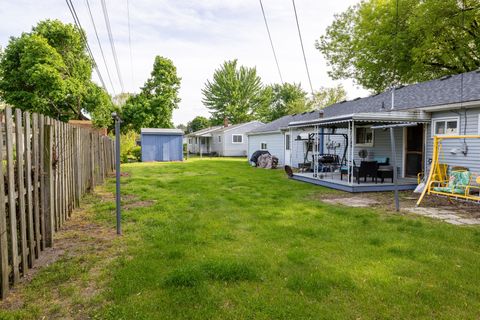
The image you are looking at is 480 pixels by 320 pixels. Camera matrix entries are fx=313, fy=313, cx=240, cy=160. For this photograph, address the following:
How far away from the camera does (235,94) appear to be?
49469mm

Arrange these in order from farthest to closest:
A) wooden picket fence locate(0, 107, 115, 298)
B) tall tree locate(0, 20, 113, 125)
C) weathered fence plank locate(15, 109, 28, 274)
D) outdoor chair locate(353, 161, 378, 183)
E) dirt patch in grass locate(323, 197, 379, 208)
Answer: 1. tall tree locate(0, 20, 113, 125)
2. outdoor chair locate(353, 161, 378, 183)
3. dirt patch in grass locate(323, 197, 379, 208)
4. weathered fence plank locate(15, 109, 28, 274)
5. wooden picket fence locate(0, 107, 115, 298)

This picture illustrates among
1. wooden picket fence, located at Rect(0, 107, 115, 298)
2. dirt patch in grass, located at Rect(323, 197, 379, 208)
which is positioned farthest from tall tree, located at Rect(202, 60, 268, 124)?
wooden picket fence, located at Rect(0, 107, 115, 298)

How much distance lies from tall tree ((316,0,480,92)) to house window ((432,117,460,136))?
6833 mm

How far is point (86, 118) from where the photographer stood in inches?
1070

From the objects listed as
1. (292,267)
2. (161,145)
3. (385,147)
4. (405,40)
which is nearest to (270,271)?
(292,267)

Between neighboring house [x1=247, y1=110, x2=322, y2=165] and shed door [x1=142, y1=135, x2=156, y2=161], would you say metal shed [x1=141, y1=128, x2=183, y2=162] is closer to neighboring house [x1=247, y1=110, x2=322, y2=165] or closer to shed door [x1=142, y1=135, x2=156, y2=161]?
shed door [x1=142, y1=135, x2=156, y2=161]

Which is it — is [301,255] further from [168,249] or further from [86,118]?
[86,118]

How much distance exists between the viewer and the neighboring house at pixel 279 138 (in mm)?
18828

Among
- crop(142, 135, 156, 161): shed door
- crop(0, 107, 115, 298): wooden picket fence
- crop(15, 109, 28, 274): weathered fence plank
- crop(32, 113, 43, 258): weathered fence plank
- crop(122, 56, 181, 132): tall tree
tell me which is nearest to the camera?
crop(0, 107, 115, 298): wooden picket fence

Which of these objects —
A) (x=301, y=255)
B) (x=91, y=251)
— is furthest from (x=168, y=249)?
(x=301, y=255)

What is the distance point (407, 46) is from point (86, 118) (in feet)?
82.5

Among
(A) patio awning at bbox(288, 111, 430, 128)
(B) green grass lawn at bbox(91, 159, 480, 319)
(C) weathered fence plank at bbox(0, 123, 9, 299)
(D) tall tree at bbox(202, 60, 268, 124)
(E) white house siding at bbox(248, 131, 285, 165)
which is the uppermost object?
(D) tall tree at bbox(202, 60, 268, 124)

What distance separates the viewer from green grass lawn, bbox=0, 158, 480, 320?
8.90 ft

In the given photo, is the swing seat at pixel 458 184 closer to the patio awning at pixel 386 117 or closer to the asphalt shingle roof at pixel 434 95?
the asphalt shingle roof at pixel 434 95
